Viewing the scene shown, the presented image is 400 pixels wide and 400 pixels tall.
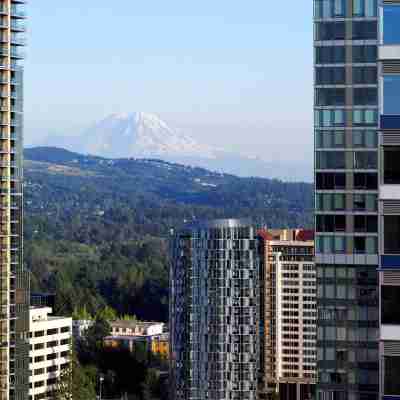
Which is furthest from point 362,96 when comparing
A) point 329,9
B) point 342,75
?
point 329,9

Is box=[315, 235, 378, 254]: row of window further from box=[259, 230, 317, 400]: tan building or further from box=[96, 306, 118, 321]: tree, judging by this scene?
box=[96, 306, 118, 321]: tree

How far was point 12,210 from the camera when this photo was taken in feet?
239

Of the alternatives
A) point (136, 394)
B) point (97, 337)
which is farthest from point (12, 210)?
point (97, 337)

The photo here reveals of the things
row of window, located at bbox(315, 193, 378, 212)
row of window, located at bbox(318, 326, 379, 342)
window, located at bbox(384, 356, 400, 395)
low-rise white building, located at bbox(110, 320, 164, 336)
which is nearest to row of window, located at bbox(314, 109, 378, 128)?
row of window, located at bbox(315, 193, 378, 212)

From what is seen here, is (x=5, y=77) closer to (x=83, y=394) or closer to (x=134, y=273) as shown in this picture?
(x=83, y=394)

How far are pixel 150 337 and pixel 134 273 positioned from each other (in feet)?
120

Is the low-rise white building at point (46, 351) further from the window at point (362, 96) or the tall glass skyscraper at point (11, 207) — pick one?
the window at point (362, 96)

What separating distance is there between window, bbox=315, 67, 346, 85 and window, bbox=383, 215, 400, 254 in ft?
97.6

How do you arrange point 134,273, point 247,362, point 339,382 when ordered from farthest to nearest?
1. point 134,273
2. point 247,362
3. point 339,382

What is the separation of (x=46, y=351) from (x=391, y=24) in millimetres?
73746

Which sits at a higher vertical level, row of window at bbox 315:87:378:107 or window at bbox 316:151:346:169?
row of window at bbox 315:87:378:107

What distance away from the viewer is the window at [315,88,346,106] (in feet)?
139

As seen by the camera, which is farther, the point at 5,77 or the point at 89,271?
the point at 89,271

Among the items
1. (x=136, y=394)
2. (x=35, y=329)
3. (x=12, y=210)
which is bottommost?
(x=136, y=394)
